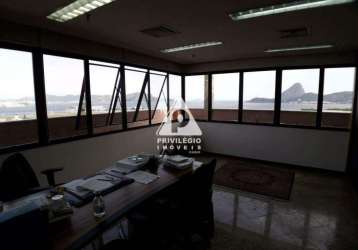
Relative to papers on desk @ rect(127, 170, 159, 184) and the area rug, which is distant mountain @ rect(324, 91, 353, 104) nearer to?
the area rug

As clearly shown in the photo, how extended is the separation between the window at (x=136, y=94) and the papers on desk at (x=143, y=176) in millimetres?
2515

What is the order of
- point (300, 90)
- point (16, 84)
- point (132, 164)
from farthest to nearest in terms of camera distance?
point (300, 90) < point (16, 84) < point (132, 164)

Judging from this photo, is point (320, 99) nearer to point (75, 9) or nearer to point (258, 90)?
point (258, 90)

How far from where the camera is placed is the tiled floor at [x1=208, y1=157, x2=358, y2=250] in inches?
93.9

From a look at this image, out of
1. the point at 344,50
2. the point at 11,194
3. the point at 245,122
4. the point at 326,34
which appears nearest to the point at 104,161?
the point at 11,194

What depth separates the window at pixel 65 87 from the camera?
10.7ft

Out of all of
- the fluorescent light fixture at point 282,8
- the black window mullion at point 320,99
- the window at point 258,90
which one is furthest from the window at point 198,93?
the fluorescent light fixture at point 282,8

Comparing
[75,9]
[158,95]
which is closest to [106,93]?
[158,95]

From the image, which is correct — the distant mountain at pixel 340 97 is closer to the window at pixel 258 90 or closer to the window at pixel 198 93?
the window at pixel 258 90

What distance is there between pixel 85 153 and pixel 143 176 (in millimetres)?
1947

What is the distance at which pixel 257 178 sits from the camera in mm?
4238

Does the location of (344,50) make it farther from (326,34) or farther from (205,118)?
(205,118)

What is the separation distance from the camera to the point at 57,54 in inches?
130

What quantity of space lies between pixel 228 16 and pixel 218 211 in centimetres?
270
